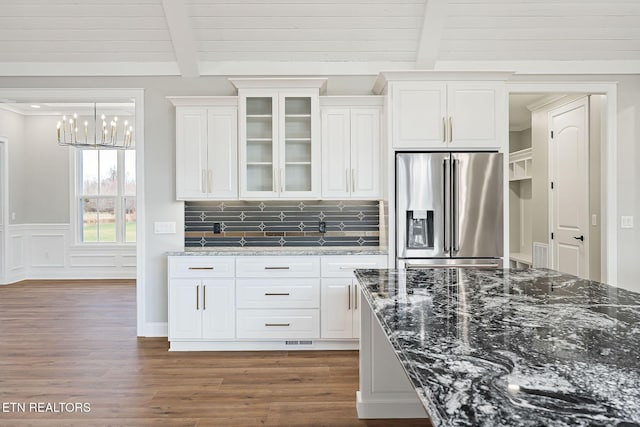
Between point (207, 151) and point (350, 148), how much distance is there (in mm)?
1328

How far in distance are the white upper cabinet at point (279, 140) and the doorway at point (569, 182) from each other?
6.56 feet

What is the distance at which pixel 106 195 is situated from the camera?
7.37 metres

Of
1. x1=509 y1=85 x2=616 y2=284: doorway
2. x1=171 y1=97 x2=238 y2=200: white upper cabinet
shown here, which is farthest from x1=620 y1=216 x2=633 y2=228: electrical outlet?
x1=171 y1=97 x2=238 y2=200: white upper cabinet

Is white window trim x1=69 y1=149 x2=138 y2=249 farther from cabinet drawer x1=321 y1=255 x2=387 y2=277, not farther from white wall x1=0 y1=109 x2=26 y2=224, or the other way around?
cabinet drawer x1=321 y1=255 x2=387 y2=277

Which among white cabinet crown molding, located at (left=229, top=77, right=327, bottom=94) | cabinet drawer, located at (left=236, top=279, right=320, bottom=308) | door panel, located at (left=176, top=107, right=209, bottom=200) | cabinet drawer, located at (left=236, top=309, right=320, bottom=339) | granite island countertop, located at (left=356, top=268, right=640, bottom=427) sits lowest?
cabinet drawer, located at (left=236, top=309, right=320, bottom=339)

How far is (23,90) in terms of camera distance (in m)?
4.06

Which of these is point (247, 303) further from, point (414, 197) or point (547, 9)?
point (547, 9)

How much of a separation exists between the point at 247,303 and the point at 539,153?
408 cm

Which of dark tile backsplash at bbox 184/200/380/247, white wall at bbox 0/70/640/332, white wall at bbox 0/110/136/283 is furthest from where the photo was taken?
white wall at bbox 0/110/136/283

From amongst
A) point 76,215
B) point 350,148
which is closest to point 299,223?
point 350,148

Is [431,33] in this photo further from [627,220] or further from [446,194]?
[627,220]

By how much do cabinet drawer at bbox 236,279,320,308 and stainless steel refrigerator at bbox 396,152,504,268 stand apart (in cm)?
84

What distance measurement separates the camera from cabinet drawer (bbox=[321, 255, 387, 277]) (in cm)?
370

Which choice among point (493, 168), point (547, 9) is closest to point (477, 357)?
point (493, 168)
